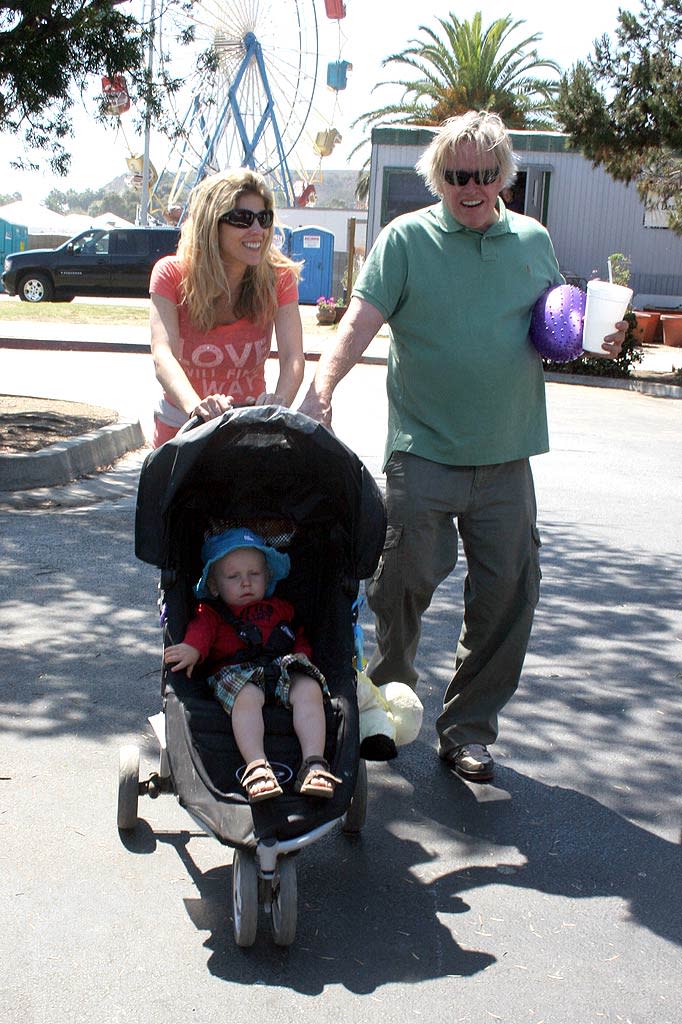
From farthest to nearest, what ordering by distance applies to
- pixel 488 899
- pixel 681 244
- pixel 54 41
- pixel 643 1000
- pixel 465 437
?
pixel 681 244
pixel 54 41
pixel 465 437
pixel 488 899
pixel 643 1000

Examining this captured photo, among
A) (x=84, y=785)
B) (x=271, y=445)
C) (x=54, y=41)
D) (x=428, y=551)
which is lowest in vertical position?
(x=84, y=785)

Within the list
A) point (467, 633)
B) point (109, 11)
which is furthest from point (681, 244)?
point (467, 633)

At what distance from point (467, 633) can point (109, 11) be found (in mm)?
8736

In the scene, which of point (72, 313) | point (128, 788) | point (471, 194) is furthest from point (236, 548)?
point (72, 313)

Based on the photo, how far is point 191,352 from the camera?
419 centimetres

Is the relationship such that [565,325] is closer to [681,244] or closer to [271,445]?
[271,445]

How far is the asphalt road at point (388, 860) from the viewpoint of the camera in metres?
3.03

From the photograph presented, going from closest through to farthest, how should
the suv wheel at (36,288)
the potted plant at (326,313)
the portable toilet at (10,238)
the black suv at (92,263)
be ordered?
the potted plant at (326,313), the black suv at (92,263), the suv wheel at (36,288), the portable toilet at (10,238)

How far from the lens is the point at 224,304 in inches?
164

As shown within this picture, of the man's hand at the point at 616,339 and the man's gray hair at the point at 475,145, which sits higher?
the man's gray hair at the point at 475,145

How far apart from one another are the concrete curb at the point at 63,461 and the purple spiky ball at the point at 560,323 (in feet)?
19.3

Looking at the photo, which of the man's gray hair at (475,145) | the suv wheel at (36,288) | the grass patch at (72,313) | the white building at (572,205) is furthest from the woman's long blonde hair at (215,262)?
the suv wheel at (36,288)

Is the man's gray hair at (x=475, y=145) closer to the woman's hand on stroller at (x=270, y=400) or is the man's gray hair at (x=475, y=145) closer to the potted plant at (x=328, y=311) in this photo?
the woman's hand on stroller at (x=270, y=400)

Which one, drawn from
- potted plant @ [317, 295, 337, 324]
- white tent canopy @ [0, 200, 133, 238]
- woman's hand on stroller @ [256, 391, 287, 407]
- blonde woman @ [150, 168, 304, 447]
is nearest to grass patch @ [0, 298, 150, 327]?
potted plant @ [317, 295, 337, 324]
